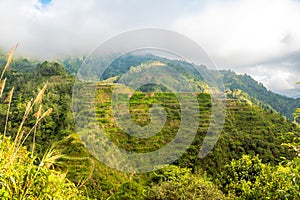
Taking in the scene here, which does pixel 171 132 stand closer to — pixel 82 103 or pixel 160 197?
pixel 82 103

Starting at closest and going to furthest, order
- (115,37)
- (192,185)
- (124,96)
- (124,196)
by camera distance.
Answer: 1. (115,37)
2. (192,185)
3. (124,196)
4. (124,96)

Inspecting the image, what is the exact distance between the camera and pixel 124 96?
840 inches

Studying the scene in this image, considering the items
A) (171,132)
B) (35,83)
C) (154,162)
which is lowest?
(154,162)

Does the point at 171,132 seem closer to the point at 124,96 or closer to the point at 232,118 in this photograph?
the point at 124,96

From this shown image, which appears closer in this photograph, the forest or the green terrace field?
the forest

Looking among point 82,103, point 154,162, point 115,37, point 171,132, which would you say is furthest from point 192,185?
point 171,132

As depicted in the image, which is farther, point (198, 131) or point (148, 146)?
point (198, 131)

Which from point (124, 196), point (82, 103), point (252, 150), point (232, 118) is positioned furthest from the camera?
point (232, 118)

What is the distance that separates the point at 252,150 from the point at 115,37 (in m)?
21.0

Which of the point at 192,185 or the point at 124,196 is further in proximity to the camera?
the point at 124,196

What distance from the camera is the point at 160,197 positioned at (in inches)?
354

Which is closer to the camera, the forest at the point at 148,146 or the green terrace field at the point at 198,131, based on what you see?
the forest at the point at 148,146

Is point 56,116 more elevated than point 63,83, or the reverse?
point 63,83

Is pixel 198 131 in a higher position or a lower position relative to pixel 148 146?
higher
